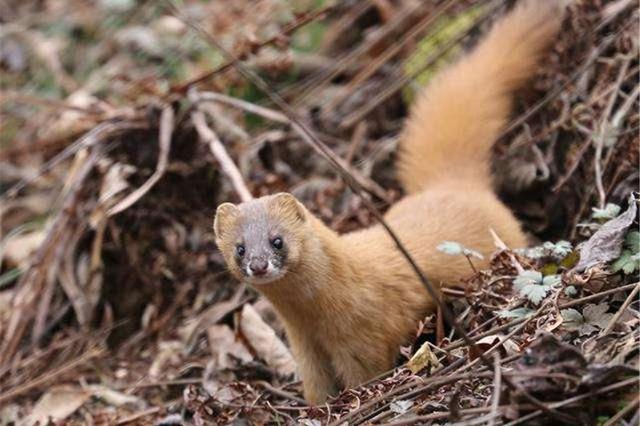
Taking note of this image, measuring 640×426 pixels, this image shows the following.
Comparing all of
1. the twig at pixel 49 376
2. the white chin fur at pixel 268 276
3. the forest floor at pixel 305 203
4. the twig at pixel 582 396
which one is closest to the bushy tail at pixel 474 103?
the forest floor at pixel 305 203

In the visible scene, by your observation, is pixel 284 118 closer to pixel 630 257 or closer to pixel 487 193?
pixel 487 193

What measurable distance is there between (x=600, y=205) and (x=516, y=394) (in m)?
1.76

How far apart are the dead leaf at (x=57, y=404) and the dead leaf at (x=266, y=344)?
3.00 ft

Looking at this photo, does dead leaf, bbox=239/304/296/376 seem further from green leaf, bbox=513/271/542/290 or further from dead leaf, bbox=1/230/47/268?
dead leaf, bbox=1/230/47/268

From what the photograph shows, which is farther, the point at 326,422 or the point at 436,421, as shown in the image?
the point at 326,422

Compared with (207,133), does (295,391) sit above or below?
below

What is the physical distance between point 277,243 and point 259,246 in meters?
0.08

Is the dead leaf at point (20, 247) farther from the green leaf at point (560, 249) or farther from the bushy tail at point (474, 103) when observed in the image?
the green leaf at point (560, 249)

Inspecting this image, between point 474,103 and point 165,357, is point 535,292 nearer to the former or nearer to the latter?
point 474,103

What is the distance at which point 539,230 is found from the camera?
5062 mm

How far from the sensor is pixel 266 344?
475 centimetres

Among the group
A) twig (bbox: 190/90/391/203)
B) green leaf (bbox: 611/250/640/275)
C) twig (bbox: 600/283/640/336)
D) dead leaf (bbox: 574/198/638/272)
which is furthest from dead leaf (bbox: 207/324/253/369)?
twig (bbox: 600/283/640/336)

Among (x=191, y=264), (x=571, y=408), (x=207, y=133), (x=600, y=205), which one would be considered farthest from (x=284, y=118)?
(x=571, y=408)

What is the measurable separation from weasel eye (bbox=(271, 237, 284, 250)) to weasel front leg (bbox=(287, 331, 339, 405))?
0.50 meters
